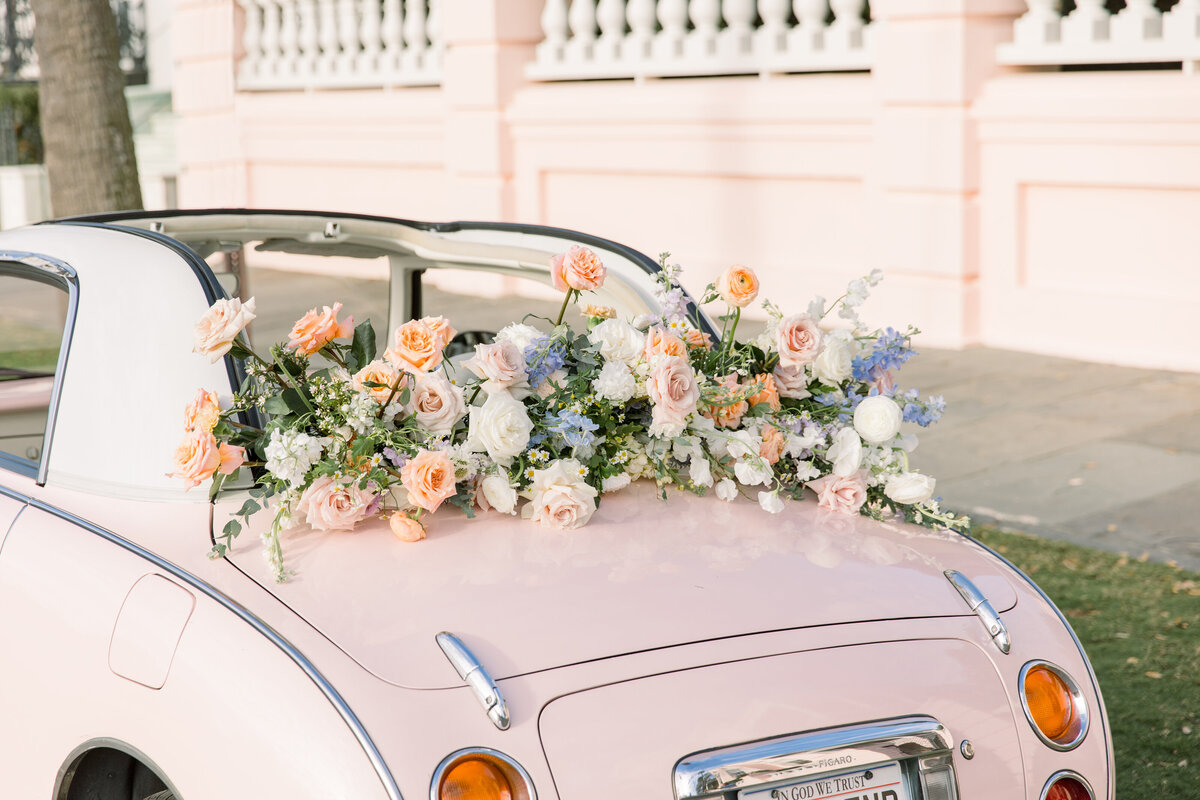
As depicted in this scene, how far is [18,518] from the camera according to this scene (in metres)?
2.94

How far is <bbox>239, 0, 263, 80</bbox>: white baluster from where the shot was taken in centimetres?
1503

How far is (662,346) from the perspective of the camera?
2936 mm

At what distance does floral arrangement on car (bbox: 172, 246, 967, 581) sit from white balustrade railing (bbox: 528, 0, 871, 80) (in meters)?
7.05

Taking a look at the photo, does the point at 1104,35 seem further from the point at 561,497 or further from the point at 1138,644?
the point at 561,497

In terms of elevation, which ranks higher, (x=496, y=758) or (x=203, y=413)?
(x=203, y=413)

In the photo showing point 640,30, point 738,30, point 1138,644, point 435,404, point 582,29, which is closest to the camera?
point 435,404

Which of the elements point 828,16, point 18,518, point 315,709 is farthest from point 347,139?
point 315,709

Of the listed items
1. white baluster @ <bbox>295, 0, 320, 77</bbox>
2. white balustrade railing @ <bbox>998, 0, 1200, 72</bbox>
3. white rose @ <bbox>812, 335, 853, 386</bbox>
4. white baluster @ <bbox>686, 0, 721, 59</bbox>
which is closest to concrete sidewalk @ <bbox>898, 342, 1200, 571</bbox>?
white balustrade railing @ <bbox>998, 0, 1200, 72</bbox>

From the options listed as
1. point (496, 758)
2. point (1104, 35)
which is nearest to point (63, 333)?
point (496, 758)

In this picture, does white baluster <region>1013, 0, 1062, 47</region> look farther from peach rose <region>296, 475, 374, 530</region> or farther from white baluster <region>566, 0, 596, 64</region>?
peach rose <region>296, 475, 374, 530</region>

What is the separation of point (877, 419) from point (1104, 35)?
667cm

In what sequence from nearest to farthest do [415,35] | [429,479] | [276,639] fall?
[276,639]
[429,479]
[415,35]

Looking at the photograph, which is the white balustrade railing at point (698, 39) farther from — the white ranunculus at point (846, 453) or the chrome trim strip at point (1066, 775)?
the chrome trim strip at point (1066, 775)

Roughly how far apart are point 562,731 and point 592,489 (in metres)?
0.65
